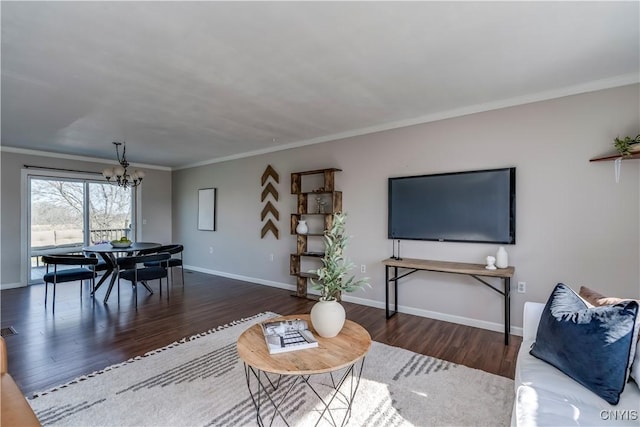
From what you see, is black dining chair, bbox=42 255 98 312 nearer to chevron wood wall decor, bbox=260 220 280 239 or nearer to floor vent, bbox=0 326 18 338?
floor vent, bbox=0 326 18 338

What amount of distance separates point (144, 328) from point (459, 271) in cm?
334

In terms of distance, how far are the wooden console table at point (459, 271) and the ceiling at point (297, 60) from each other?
1.69m

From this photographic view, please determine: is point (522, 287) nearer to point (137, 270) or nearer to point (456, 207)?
point (456, 207)

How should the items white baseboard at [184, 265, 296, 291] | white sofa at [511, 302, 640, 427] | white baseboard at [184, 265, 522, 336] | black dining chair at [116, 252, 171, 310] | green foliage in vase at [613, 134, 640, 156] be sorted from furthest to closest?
white baseboard at [184, 265, 296, 291] < black dining chair at [116, 252, 171, 310] < white baseboard at [184, 265, 522, 336] < green foliage in vase at [613, 134, 640, 156] < white sofa at [511, 302, 640, 427]

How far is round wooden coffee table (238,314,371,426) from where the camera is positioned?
154 centimetres

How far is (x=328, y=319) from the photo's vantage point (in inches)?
73.3

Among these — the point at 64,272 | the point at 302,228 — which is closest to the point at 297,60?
the point at 302,228

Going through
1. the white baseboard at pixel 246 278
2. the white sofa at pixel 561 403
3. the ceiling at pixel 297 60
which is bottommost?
the white baseboard at pixel 246 278

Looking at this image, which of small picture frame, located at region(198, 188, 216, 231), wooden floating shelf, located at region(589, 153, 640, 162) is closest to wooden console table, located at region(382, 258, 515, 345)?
wooden floating shelf, located at region(589, 153, 640, 162)

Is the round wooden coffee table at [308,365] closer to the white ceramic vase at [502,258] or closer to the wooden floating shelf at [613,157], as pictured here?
the white ceramic vase at [502,258]

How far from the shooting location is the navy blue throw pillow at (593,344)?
138cm

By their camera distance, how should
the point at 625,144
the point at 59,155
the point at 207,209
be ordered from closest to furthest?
the point at 625,144
the point at 59,155
the point at 207,209

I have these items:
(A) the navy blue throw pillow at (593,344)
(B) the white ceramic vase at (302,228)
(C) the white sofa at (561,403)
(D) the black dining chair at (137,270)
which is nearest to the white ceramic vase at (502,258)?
(A) the navy blue throw pillow at (593,344)

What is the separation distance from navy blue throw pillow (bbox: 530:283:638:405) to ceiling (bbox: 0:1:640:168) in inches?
66.8
